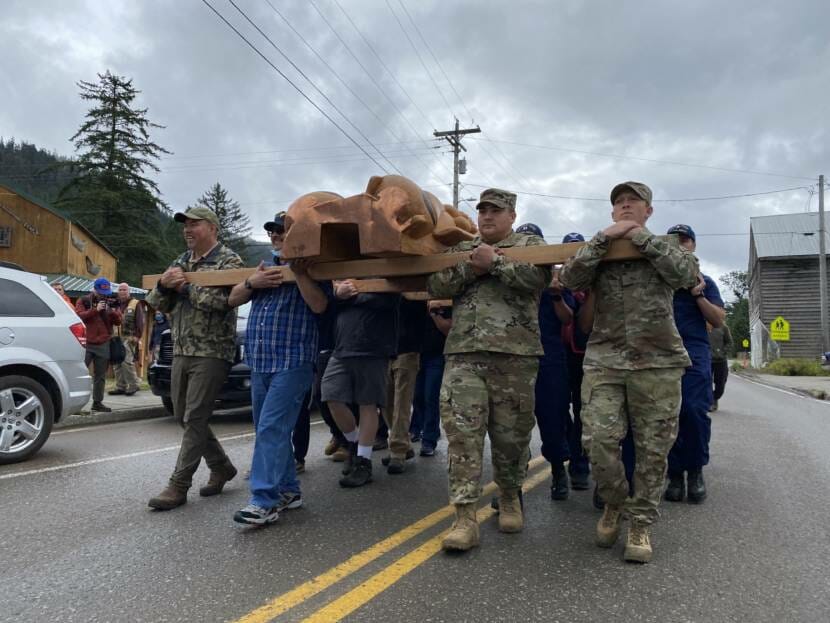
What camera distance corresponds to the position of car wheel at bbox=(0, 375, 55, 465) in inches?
227

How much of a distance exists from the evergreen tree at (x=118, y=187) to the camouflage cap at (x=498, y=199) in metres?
41.1

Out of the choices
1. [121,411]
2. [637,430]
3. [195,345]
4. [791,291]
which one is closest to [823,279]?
[791,291]

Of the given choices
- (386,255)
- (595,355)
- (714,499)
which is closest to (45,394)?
(386,255)

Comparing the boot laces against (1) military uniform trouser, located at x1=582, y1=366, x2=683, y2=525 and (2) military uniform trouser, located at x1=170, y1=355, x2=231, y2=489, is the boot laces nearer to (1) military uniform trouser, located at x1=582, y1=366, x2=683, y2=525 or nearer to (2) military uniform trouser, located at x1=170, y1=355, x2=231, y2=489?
(1) military uniform trouser, located at x1=582, y1=366, x2=683, y2=525

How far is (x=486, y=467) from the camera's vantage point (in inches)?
225

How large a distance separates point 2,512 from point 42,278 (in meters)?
2.91

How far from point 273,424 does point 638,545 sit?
86.1 inches

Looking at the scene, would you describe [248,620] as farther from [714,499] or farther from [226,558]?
[714,499]

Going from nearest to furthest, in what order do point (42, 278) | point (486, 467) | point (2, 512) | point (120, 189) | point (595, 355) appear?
1. point (595, 355)
2. point (2, 512)
3. point (486, 467)
4. point (42, 278)
5. point (120, 189)

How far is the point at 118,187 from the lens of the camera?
42.0m

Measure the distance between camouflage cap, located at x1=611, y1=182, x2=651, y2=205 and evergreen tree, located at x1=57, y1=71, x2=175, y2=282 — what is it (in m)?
41.7

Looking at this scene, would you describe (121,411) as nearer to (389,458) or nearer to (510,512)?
(389,458)

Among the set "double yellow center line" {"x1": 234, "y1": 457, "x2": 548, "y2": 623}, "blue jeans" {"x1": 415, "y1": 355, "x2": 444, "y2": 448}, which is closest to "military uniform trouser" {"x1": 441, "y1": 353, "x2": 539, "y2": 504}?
"double yellow center line" {"x1": 234, "y1": 457, "x2": 548, "y2": 623}

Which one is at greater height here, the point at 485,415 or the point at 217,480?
the point at 485,415
